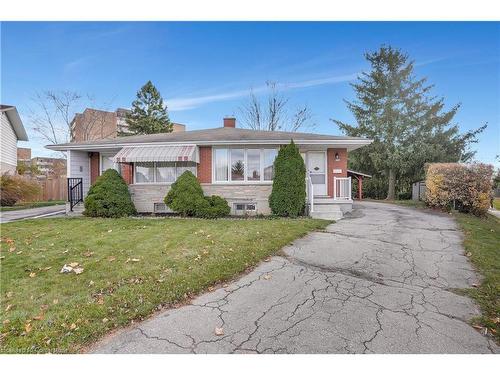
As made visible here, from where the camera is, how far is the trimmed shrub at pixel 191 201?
1167cm

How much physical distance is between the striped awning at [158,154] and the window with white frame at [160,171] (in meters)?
0.81

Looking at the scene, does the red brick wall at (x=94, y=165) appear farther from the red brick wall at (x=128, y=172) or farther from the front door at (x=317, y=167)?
the front door at (x=317, y=167)

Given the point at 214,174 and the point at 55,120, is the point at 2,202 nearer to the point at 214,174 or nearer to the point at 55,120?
the point at 214,174

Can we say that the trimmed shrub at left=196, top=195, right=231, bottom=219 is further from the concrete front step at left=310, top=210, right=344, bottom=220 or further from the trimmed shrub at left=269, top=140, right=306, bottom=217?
the concrete front step at left=310, top=210, right=344, bottom=220

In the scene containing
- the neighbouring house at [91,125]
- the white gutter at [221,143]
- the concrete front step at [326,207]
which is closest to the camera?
the concrete front step at [326,207]

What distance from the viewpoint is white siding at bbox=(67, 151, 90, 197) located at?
14.2 meters

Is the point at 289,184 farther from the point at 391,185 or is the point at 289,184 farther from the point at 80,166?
the point at 391,185

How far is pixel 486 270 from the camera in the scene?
564 cm

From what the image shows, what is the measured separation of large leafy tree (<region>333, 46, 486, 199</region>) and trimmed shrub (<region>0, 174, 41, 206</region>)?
2215cm

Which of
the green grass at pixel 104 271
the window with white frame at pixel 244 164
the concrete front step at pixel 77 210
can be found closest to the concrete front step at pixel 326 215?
the green grass at pixel 104 271

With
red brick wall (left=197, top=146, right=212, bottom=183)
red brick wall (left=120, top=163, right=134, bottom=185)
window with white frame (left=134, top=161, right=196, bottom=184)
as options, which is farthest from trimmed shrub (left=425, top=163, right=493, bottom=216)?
red brick wall (left=120, top=163, right=134, bottom=185)

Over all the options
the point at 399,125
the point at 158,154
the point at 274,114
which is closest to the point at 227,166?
the point at 158,154

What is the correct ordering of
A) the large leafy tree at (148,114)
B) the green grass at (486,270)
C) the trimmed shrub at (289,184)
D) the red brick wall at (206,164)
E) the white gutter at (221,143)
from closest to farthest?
1. the green grass at (486,270)
2. the trimmed shrub at (289,184)
3. the white gutter at (221,143)
4. the red brick wall at (206,164)
5. the large leafy tree at (148,114)

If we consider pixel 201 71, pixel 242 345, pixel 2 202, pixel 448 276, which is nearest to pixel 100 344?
pixel 242 345
